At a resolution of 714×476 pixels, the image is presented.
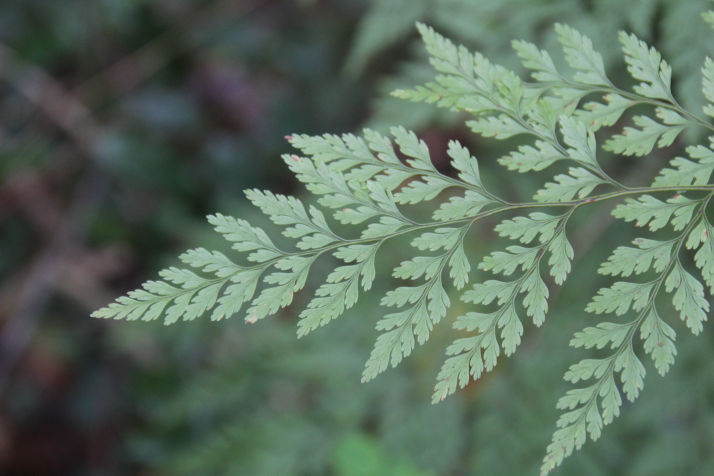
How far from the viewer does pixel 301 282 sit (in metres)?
1.33

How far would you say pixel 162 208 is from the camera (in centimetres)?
378

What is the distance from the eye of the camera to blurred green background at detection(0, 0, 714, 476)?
9.52ft

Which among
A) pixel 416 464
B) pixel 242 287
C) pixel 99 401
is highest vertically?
pixel 99 401

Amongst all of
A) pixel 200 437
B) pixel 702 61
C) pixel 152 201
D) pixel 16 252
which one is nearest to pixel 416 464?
pixel 200 437

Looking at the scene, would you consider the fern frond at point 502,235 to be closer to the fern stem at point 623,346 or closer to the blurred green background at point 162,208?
the fern stem at point 623,346

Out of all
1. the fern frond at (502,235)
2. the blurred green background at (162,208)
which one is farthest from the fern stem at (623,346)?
the blurred green background at (162,208)

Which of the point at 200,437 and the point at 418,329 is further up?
the point at 200,437

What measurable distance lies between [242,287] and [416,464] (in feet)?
4.79

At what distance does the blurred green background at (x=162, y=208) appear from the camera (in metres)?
2.90

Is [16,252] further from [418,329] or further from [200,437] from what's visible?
[418,329]

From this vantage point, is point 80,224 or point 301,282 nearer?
point 301,282

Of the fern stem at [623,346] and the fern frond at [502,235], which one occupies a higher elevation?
the fern frond at [502,235]

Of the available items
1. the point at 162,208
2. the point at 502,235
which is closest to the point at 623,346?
the point at 502,235

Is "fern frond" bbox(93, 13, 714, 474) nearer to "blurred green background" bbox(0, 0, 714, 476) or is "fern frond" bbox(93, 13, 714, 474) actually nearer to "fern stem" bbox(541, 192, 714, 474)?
"fern stem" bbox(541, 192, 714, 474)
